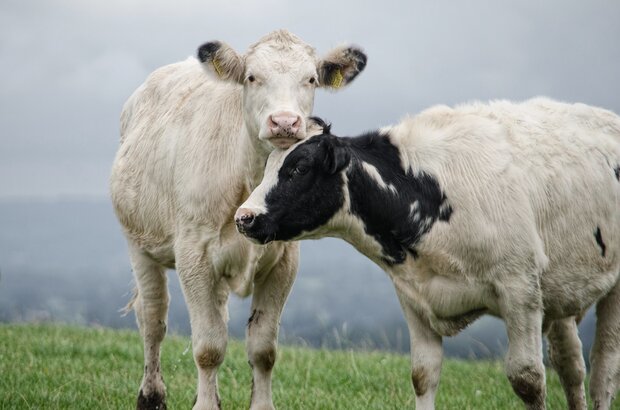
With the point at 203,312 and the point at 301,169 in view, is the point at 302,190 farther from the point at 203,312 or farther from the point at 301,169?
the point at 203,312

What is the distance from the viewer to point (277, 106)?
294 inches

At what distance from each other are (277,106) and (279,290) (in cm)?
175

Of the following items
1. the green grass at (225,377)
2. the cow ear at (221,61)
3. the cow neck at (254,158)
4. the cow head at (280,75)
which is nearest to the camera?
the cow head at (280,75)

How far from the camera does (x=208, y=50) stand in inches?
321

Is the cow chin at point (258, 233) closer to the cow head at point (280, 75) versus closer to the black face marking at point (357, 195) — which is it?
the black face marking at point (357, 195)

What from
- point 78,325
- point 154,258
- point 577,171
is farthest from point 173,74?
point 78,325

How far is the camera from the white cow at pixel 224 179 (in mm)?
7812

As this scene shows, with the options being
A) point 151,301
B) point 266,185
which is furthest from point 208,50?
point 151,301

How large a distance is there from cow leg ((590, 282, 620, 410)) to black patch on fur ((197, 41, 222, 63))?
3803 mm

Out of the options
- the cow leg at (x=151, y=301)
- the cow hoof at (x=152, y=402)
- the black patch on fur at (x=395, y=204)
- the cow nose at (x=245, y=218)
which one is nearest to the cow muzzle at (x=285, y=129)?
the black patch on fur at (x=395, y=204)

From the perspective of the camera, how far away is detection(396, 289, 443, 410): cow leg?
7438 millimetres

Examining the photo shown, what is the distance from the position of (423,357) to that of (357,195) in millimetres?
1315

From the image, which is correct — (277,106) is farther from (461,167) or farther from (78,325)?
(78,325)

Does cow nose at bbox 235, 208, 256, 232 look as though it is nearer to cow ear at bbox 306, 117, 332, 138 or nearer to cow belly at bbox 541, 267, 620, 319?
cow ear at bbox 306, 117, 332, 138
